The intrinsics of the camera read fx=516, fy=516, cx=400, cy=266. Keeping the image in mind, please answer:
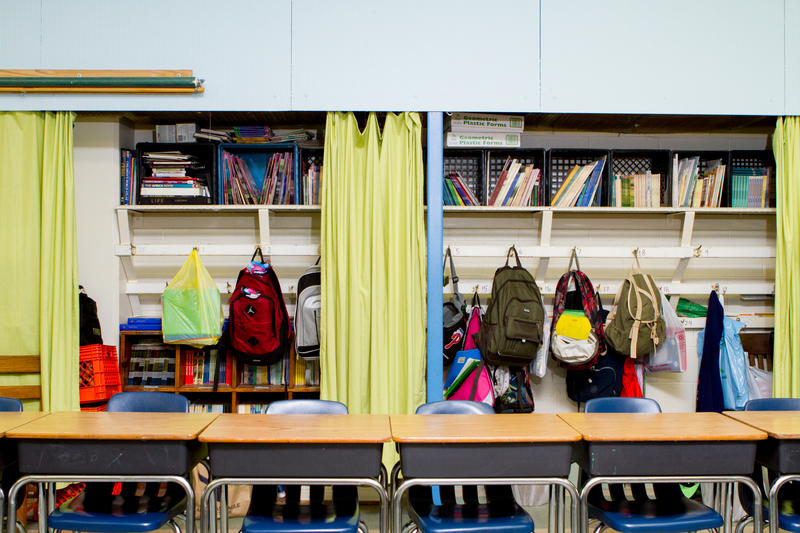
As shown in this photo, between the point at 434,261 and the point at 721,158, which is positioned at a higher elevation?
the point at 721,158

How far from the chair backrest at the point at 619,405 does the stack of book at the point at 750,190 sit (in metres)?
1.66

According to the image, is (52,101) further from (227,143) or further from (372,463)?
(372,463)

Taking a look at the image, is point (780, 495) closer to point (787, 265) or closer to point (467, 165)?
point (787, 265)

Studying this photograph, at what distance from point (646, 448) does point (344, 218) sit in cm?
189

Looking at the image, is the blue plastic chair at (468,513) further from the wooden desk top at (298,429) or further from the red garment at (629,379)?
the red garment at (629,379)

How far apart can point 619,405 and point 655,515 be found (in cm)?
55

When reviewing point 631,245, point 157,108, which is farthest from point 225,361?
point 631,245

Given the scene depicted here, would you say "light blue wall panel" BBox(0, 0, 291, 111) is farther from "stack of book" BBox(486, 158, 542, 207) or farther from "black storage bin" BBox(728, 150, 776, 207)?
"black storage bin" BBox(728, 150, 776, 207)

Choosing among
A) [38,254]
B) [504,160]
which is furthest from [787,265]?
[38,254]

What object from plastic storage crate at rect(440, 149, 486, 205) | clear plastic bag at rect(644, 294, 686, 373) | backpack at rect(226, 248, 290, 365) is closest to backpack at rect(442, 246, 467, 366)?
plastic storage crate at rect(440, 149, 486, 205)

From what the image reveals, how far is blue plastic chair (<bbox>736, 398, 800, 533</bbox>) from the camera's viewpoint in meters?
2.11

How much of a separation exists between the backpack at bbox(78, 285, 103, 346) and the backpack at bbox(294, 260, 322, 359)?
47.7 inches

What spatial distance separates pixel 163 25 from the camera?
9.88ft

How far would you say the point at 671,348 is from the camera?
10.6 ft
